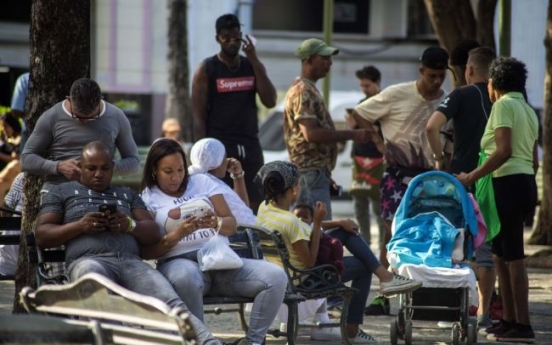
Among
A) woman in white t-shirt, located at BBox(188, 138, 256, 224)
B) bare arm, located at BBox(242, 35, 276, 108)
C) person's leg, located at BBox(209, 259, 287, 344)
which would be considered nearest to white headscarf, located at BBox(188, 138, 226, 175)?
woman in white t-shirt, located at BBox(188, 138, 256, 224)

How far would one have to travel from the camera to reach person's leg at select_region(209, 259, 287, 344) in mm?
8062

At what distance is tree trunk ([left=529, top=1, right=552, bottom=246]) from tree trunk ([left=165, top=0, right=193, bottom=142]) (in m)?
13.7

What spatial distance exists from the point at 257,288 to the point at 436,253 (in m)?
1.73

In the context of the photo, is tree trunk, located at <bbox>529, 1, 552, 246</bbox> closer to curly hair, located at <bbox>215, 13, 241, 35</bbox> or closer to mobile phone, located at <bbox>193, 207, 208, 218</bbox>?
curly hair, located at <bbox>215, 13, 241, 35</bbox>

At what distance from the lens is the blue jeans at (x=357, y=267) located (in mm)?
9266

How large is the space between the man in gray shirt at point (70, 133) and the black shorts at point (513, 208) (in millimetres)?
2568

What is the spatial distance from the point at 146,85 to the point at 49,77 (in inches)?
933

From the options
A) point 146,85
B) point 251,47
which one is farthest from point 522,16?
point 251,47

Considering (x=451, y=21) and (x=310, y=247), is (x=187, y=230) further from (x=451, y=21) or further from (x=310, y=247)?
(x=451, y=21)

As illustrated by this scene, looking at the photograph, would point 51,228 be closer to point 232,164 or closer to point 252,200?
point 232,164

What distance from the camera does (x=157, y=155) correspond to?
8.19 m

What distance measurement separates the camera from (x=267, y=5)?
36.0m

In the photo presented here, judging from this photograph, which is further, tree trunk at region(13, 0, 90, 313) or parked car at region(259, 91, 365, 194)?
parked car at region(259, 91, 365, 194)

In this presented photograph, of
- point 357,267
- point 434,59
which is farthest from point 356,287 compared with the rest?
point 434,59
